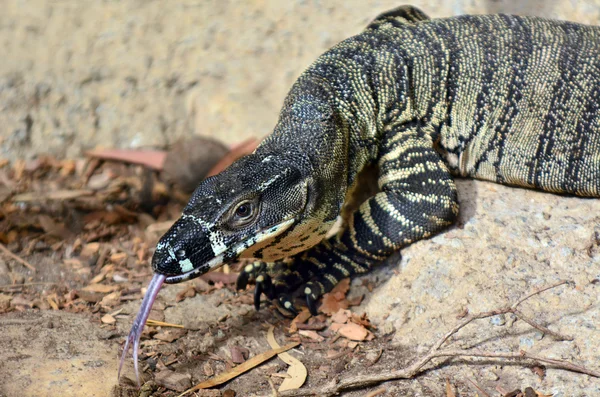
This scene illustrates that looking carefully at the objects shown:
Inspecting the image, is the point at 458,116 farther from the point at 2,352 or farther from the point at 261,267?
the point at 2,352

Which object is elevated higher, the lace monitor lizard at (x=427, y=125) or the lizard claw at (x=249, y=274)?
the lace monitor lizard at (x=427, y=125)

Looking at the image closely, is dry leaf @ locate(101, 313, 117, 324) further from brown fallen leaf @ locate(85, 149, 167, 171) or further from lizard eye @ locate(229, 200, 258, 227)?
brown fallen leaf @ locate(85, 149, 167, 171)

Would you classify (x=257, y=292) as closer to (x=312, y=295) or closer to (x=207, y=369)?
(x=312, y=295)

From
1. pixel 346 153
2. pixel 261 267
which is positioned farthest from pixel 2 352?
pixel 346 153

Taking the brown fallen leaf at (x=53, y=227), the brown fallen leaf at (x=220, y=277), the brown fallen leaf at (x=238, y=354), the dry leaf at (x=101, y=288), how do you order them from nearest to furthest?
the brown fallen leaf at (x=238, y=354) < the dry leaf at (x=101, y=288) < the brown fallen leaf at (x=220, y=277) < the brown fallen leaf at (x=53, y=227)

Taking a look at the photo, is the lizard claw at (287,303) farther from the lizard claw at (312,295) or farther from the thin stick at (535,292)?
the thin stick at (535,292)

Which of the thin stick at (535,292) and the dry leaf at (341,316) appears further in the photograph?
the dry leaf at (341,316)

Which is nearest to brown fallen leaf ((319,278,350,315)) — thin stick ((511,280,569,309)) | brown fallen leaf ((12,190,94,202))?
thin stick ((511,280,569,309))

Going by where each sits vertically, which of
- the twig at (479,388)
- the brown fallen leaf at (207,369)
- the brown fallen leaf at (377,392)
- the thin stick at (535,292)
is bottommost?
the brown fallen leaf at (207,369)

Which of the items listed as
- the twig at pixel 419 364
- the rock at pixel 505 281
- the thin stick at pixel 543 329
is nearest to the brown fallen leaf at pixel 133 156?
the rock at pixel 505 281

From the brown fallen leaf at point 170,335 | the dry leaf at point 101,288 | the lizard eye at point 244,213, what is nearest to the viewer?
the lizard eye at point 244,213
